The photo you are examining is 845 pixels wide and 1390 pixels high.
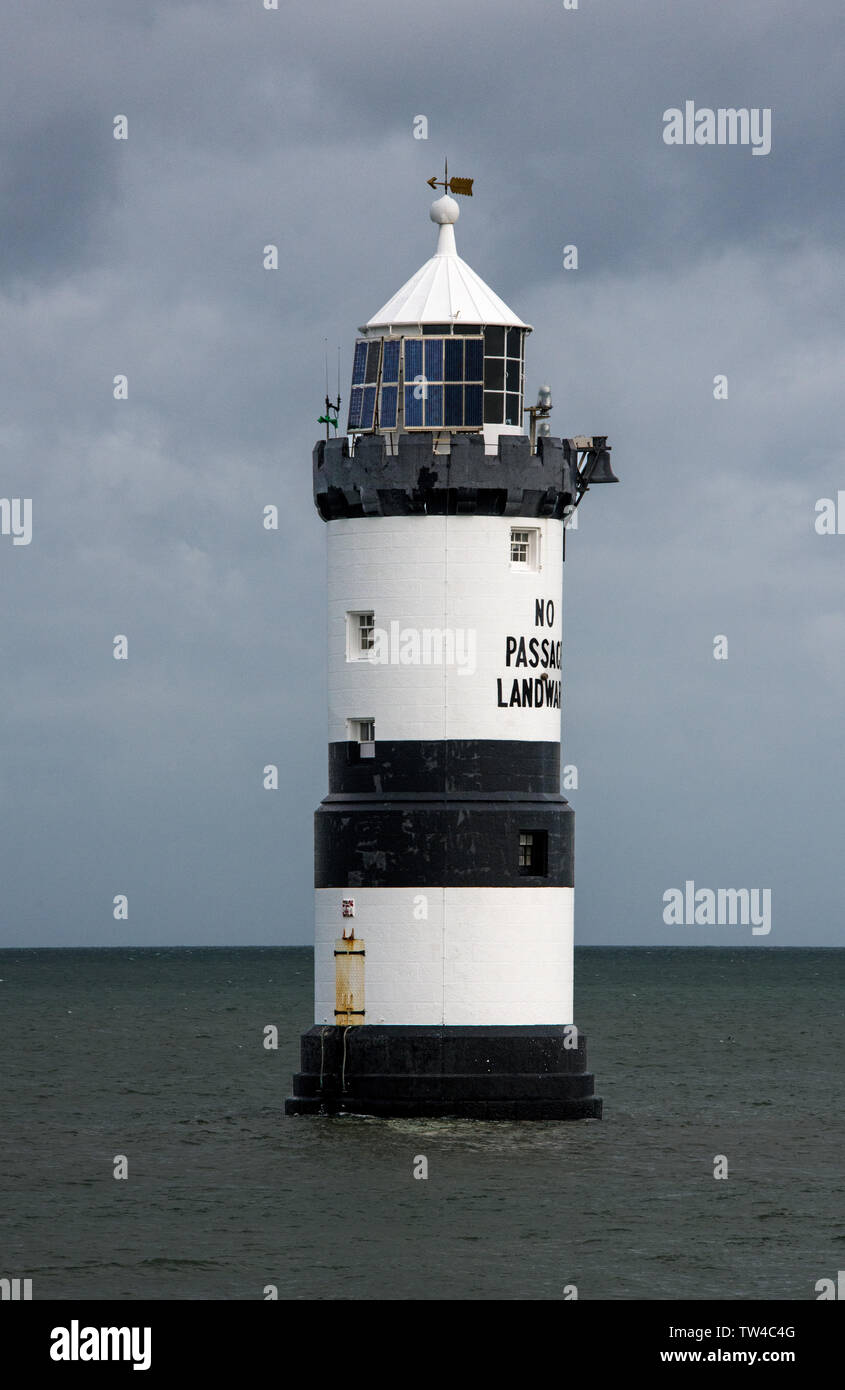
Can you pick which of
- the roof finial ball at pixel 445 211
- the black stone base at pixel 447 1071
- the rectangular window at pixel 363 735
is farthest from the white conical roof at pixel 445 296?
the black stone base at pixel 447 1071

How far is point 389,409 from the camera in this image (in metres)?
45.6

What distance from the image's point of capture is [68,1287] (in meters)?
32.7

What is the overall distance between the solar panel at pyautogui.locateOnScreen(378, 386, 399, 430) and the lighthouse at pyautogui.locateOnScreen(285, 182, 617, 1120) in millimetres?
41

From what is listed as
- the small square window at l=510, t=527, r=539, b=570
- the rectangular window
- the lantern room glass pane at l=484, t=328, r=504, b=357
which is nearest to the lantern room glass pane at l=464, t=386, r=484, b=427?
the lantern room glass pane at l=484, t=328, r=504, b=357

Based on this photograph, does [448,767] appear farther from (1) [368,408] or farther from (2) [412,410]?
(1) [368,408]

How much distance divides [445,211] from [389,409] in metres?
4.16

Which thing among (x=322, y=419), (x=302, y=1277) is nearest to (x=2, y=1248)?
(x=302, y=1277)

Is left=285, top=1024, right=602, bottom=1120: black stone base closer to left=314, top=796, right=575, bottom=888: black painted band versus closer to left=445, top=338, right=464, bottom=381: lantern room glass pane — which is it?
left=314, top=796, right=575, bottom=888: black painted band

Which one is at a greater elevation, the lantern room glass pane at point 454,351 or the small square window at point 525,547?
the lantern room glass pane at point 454,351

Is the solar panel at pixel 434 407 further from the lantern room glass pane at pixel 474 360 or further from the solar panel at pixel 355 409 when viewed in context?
the solar panel at pixel 355 409

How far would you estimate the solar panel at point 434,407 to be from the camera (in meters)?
45.5

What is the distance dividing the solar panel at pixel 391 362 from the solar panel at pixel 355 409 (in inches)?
26.3
